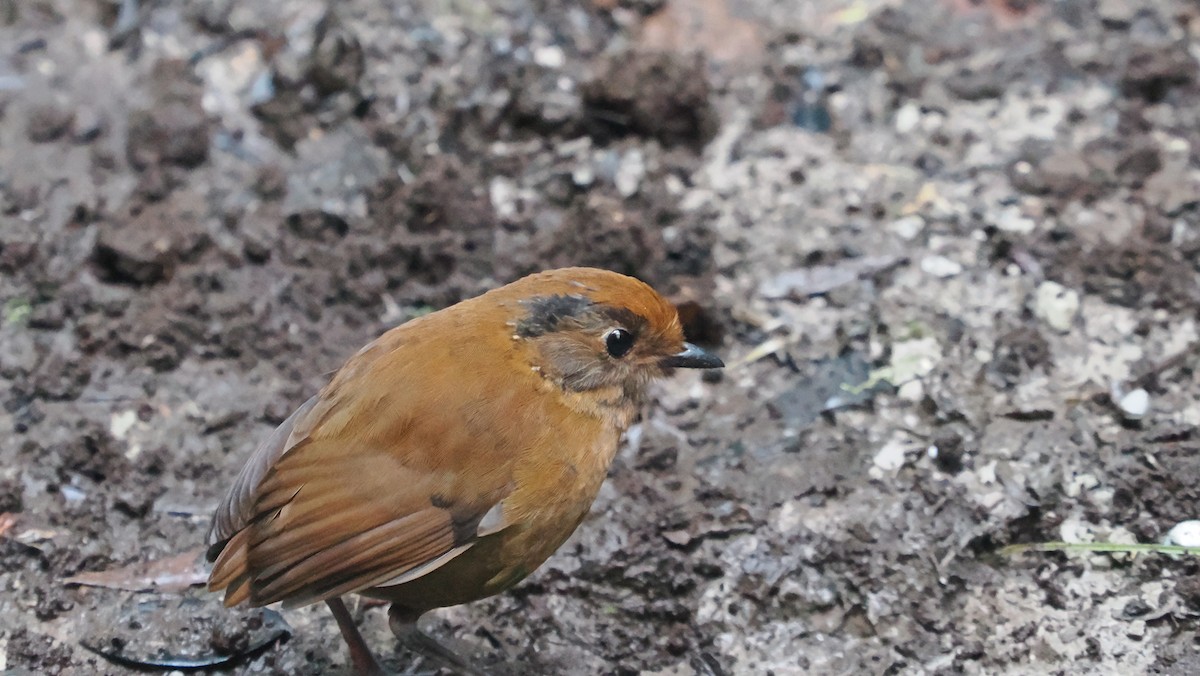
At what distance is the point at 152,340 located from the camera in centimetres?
439

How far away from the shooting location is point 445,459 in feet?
10.5

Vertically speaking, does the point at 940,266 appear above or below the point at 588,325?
below

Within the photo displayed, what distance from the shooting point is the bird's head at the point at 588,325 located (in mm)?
3420

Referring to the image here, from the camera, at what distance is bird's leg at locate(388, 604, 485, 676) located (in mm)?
3449

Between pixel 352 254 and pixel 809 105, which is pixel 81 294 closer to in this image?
pixel 352 254

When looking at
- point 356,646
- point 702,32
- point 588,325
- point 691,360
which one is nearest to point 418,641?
point 356,646

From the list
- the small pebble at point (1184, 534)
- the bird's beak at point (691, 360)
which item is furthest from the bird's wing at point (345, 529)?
the small pebble at point (1184, 534)

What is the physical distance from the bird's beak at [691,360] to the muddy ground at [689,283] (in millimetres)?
467

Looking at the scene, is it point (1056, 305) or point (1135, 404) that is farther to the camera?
point (1056, 305)

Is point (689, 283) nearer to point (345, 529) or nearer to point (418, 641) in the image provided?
point (418, 641)

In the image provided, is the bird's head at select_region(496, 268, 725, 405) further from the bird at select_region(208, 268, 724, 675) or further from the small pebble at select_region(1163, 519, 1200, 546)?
the small pebble at select_region(1163, 519, 1200, 546)

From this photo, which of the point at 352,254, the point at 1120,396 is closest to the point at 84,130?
the point at 352,254

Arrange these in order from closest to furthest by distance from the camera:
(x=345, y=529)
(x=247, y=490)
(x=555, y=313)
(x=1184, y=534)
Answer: (x=345, y=529), (x=247, y=490), (x=555, y=313), (x=1184, y=534)

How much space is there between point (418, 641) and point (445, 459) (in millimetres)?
586
